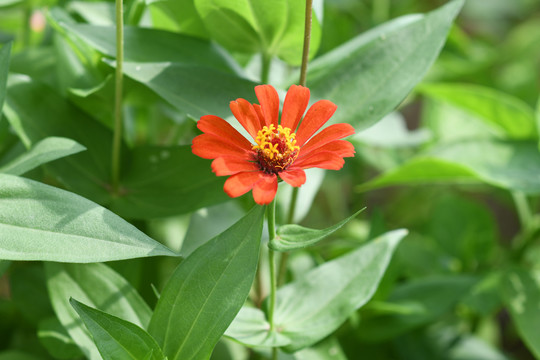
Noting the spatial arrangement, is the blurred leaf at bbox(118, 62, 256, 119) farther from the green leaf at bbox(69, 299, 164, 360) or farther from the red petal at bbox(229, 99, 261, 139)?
the green leaf at bbox(69, 299, 164, 360)

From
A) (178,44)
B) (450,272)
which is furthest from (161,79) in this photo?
(450,272)

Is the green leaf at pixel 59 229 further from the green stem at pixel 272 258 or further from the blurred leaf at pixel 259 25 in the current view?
the blurred leaf at pixel 259 25

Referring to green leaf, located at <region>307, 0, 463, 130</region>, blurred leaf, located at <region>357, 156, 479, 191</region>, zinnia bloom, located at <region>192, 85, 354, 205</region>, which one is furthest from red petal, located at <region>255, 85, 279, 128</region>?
blurred leaf, located at <region>357, 156, 479, 191</region>

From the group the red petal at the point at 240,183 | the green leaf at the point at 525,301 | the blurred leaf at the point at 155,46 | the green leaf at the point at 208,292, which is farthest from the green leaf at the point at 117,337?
the green leaf at the point at 525,301

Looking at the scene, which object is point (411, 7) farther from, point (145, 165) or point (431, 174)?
point (145, 165)

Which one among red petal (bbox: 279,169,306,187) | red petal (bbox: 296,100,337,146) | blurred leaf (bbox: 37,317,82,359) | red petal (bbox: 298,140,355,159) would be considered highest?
red petal (bbox: 296,100,337,146)

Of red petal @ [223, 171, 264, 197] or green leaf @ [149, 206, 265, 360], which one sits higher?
red petal @ [223, 171, 264, 197]

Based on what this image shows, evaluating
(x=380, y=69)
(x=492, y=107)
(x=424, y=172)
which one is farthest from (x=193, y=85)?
(x=492, y=107)
